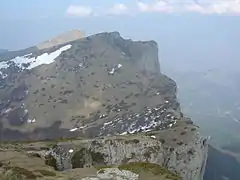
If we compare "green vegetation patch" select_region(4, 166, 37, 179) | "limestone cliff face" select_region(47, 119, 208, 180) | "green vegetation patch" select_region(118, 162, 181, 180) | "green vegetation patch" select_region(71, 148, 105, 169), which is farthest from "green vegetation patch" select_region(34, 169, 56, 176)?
"green vegetation patch" select_region(71, 148, 105, 169)

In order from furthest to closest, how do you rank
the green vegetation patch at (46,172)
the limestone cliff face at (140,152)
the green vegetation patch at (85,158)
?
the limestone cliff face at (140,152) → the green vegetation patch at (85,158) → the green vegetation patch at (46,172)

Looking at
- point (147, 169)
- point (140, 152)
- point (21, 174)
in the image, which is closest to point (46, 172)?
point (21, 174)

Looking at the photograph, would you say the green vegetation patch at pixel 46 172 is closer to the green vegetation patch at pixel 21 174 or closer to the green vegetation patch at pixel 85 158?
the green vegetation patch at pixel 21 174

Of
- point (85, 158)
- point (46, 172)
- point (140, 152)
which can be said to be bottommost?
point (140, 152)

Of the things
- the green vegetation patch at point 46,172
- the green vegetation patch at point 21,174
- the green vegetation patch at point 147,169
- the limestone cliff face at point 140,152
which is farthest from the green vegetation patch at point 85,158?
the green vegetation patch at point 21,174

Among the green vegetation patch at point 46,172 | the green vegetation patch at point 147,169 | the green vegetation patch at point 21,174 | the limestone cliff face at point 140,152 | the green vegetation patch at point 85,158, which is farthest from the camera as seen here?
the limestone cliff face at point 140,152

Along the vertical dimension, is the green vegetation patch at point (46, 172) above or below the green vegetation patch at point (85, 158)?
above

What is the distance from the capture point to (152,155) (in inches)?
4537

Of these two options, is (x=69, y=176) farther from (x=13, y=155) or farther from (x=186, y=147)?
(x=186, y=147)

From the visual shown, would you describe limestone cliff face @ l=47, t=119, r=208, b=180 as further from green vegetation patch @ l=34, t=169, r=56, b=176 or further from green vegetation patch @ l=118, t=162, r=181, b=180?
green vegetation patch @ l=118, t=162, r=181, b=180

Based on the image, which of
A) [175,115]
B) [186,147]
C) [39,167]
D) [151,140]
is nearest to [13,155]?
[39,167]

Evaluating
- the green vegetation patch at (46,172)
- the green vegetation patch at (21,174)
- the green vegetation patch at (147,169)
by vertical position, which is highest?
the green vegetation patch at (21,174)

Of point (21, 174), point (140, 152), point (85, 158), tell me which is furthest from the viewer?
point (140, 152)

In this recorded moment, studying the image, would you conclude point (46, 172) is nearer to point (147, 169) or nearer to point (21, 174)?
point (21, 174)
